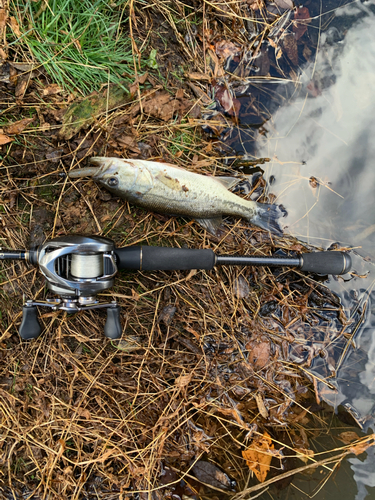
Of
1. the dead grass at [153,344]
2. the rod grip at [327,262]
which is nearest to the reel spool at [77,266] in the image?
the dead grass at [153,344]

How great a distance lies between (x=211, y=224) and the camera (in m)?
2.94

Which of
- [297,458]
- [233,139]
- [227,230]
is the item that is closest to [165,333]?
[227,230]

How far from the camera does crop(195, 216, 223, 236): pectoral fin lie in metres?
2.93

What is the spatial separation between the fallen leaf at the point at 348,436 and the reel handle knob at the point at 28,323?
10.1ft

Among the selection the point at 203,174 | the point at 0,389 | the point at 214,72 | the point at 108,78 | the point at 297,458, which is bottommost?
the point at 297,458

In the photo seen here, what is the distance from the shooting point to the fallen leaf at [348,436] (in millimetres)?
3016

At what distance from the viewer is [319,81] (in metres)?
3.09

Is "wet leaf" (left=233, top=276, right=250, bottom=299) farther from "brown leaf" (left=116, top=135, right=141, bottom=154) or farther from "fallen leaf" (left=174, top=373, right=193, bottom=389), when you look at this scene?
"brown leaf" (left=116, top=135, right=141, bottom=154)

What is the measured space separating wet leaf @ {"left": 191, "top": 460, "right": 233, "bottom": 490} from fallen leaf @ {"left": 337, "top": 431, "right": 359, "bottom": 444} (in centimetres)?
119

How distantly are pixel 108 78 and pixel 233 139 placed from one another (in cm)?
130

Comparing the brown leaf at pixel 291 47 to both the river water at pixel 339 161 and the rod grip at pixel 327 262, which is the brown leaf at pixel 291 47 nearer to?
the river water at pixel 339 161

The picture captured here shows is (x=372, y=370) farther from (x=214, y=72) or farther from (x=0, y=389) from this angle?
(x=0, y=389)

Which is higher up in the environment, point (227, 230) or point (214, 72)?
point (214, 72)

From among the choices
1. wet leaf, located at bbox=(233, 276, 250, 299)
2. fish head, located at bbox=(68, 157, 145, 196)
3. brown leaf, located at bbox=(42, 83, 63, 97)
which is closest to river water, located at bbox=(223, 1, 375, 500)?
wet leaf, located at bbox=(233, 276, 250, 299)
